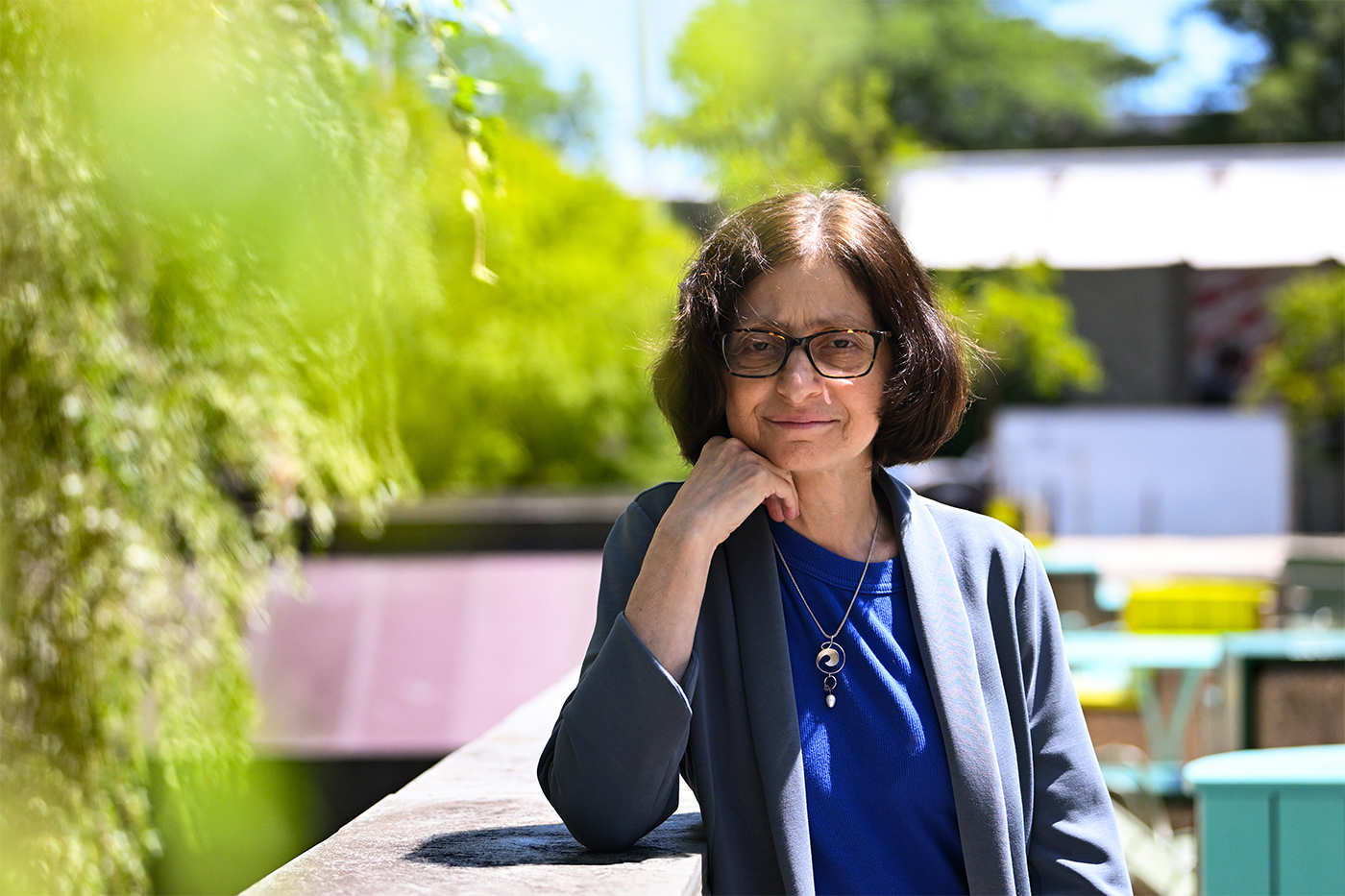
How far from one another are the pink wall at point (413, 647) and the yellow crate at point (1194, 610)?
2826mm

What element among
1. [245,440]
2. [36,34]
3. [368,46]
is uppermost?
[368,46]

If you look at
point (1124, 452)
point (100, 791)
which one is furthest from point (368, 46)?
point (1124, 452)

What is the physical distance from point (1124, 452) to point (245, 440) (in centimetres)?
1805

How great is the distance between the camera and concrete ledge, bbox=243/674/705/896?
1.46 meters

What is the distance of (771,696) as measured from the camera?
5.28 ft

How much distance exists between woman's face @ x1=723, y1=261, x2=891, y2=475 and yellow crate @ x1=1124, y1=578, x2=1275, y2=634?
5417mm

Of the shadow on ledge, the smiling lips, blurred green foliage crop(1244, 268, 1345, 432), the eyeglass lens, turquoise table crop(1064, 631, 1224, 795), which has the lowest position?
turquoise table crop(1064, 631, 1224, 795)

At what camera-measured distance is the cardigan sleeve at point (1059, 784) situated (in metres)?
1.69

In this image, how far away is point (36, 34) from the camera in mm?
2230

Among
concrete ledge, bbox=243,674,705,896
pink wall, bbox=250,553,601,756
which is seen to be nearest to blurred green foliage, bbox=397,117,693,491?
pink wall, bbox=250,553,601,756

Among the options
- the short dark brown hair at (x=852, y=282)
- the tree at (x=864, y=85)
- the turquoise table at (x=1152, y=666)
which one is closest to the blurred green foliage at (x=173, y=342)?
the short dark brown hair at (x=852, y=282)

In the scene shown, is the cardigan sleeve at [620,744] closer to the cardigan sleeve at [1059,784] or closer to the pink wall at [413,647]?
the cardigan sleeve at [1059,784]

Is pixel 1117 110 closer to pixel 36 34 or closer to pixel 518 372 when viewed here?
pixel 518 372

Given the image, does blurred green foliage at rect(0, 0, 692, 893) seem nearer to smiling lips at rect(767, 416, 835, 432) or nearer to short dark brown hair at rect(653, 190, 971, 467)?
short dark brown hair at rect(653, 190, 971, 467)
